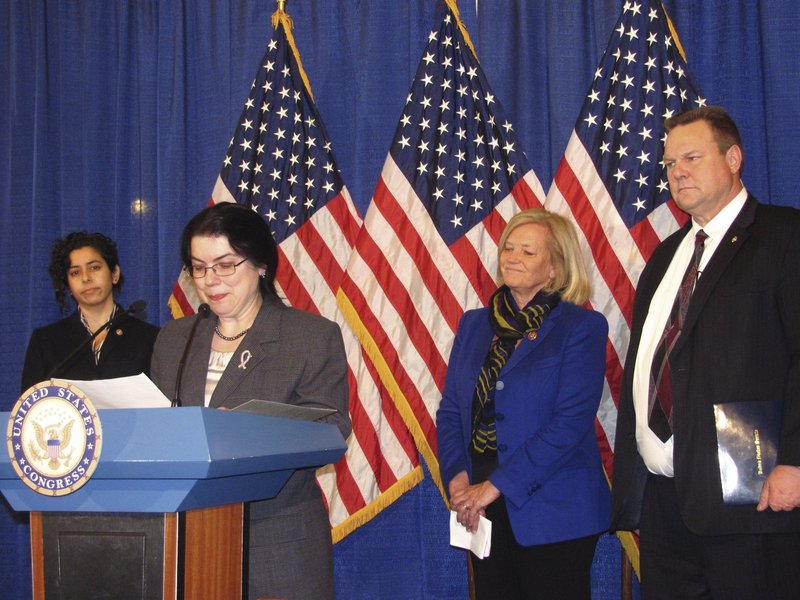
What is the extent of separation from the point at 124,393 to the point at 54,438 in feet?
0.48

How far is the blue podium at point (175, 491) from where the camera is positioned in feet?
4.25

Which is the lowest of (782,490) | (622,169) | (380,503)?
(380,503)

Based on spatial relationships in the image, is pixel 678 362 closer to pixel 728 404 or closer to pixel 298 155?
pixel 728 404

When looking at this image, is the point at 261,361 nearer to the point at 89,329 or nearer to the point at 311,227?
the point at 89,329

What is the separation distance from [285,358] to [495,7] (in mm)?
2422

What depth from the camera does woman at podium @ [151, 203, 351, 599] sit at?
173 centimetres

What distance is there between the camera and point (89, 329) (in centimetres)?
329

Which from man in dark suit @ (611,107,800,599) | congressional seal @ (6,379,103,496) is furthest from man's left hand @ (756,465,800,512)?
congressional seal @ (6,379,103,496)

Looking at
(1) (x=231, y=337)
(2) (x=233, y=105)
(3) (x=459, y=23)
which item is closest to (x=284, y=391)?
(1) (x=231, y=337)

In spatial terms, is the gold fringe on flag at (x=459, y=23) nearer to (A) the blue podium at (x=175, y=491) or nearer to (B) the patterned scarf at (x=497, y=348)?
(B) the patterned scarf at (x=497, y=348)

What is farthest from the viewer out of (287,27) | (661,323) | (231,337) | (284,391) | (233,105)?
(233,105)

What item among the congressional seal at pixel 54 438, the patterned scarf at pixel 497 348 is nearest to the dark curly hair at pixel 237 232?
the congressional seal at pixel 54 438

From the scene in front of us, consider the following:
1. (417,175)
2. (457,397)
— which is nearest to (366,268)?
(417,175)

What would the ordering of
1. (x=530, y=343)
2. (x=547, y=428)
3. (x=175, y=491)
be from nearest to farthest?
(x=175, y=491)
(x=547, y=428)
(x=530, y=343)
